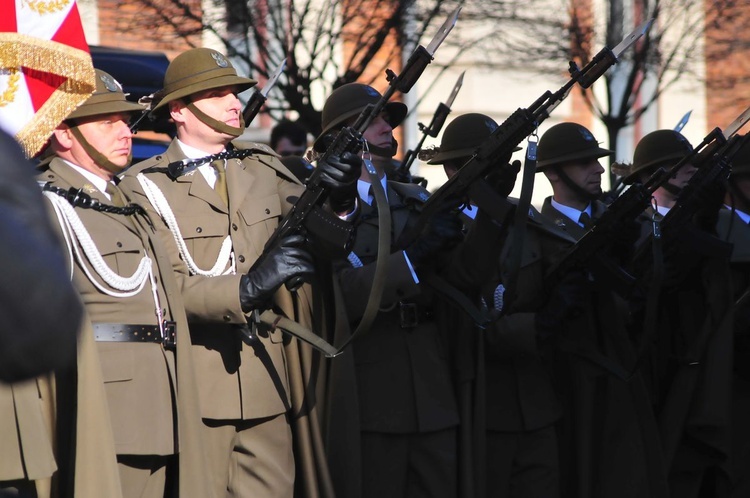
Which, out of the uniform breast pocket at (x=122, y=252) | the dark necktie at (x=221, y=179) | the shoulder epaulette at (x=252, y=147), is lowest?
the uniform breast pocket at (x=122, y=252)

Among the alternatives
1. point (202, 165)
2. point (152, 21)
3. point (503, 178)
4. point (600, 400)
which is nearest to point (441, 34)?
point (503, 178)

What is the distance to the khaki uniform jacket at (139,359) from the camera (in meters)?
4.32

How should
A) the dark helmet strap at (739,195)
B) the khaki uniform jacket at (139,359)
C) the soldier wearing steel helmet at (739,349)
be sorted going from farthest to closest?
the dark helmet strap at (739,195) < the soldier wearing steel helmet at (739,349) < the khaki uniform jacket at (139,359)

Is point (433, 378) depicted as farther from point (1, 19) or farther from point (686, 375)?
point (1, 19)


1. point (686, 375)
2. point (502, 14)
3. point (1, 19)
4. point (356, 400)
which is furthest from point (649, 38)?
point (1, 19)

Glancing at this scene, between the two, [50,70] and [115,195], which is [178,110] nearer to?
[115,195]

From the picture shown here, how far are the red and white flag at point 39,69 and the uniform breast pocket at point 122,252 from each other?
1.28ft

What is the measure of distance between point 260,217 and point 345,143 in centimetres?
43

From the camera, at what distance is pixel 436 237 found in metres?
5.27

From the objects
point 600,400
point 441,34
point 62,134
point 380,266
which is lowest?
point 600,400

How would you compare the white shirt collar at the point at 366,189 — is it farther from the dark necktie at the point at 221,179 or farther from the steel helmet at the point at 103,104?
the steel helmet at the point at 103,104

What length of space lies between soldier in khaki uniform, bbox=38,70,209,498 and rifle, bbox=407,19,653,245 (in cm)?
125

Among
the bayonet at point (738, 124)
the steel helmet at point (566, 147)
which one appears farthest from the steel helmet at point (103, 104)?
the bayonet at point (738, 124)

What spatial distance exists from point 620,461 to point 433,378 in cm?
119
